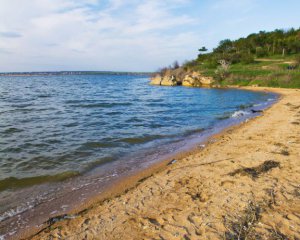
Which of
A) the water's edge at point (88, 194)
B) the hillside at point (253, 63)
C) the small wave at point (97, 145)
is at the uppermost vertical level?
the hillside at point (253, 63)

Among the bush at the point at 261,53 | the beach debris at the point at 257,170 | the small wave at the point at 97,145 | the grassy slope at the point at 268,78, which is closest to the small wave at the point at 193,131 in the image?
the small wave at the point at 97,145

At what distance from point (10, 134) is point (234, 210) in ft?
40.7

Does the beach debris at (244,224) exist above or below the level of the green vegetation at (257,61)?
below

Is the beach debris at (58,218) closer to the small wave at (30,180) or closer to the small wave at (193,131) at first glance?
the small wave at (30,180)

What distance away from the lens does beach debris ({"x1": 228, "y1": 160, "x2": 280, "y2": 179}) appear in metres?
7.15

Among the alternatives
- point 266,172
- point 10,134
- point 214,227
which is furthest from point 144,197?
point 10,134

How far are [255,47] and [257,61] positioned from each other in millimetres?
16023

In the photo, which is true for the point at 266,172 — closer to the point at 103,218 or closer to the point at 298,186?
the point at 298,186

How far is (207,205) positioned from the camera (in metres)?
5.65

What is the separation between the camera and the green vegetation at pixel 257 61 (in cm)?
4550

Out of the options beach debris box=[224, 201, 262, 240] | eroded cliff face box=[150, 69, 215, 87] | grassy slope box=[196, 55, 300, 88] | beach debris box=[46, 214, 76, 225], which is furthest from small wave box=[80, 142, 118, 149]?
eroded cliff face box=[150, 69, 215, 87]

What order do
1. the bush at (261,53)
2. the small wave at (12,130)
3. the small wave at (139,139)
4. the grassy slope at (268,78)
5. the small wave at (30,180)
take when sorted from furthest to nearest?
the bush at (261,53) < the grassy slope at (268,78) < the small wave at (12,130) < the small wave at (139,139) < the small wave at (30,180)

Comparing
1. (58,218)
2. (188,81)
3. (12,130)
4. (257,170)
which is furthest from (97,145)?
(188,81)

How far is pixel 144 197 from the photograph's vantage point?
6.45 m
